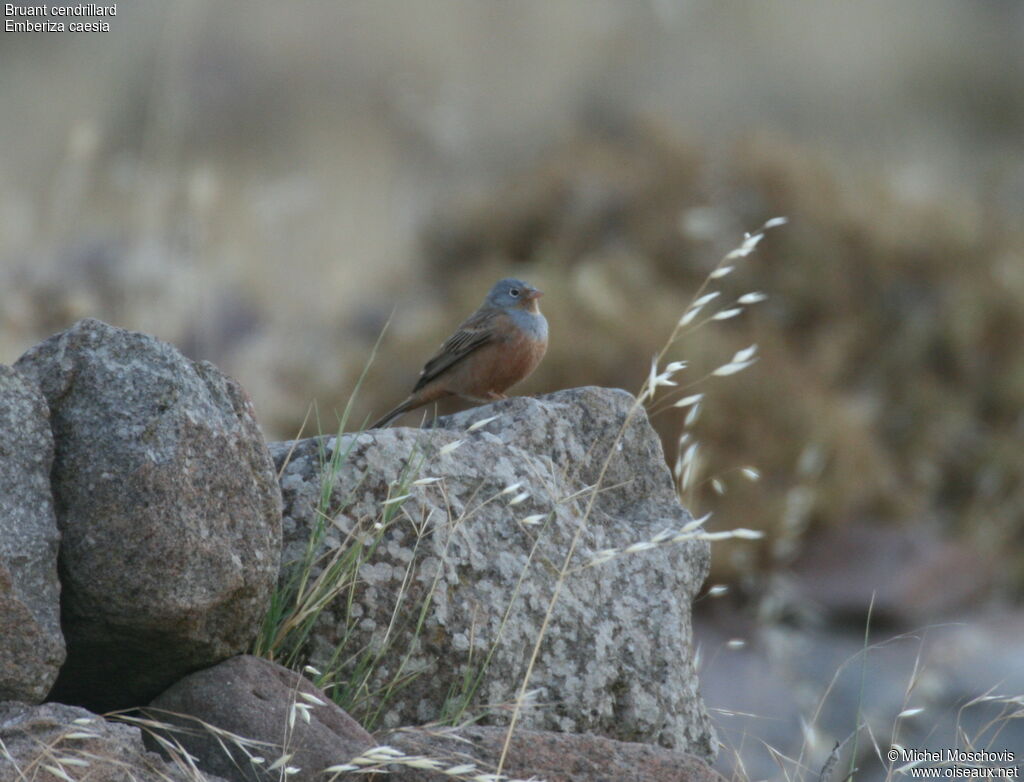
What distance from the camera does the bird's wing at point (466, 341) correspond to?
16.8ft

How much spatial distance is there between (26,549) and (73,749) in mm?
393

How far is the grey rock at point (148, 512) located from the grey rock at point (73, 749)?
267 millimetres

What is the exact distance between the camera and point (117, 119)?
1706cm

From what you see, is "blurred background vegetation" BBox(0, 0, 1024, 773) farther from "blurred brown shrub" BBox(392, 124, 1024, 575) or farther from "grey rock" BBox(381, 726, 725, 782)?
"grey rock" BBox(381, 726, 725, 782)

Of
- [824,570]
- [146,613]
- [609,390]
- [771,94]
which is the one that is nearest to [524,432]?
[609,390]

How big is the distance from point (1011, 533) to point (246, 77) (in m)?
13.8

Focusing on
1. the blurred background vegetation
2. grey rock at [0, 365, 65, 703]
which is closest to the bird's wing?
the blurred background vegetation

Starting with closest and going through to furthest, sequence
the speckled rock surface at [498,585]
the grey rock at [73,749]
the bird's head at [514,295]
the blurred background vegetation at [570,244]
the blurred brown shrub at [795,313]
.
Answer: the grey rock at [73,749], the speckled rock surface at [498,585], the bird's head at [514,295], the blurred background vegetation at [570,244], the blurred brown shrub at [795,313]

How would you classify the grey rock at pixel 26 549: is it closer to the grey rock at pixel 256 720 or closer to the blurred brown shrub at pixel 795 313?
the grey rock at pixel 256 720

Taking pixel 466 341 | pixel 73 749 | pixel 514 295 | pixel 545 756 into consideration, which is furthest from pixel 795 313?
pixel 73 749

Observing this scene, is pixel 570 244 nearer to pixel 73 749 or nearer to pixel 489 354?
pixel 489 354

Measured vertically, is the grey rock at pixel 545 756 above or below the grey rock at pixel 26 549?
below

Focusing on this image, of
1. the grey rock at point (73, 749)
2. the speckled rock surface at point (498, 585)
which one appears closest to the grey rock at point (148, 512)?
the grey rock at point (73, 749)

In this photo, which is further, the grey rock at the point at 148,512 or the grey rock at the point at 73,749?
the grey rock at the point at 148,512
